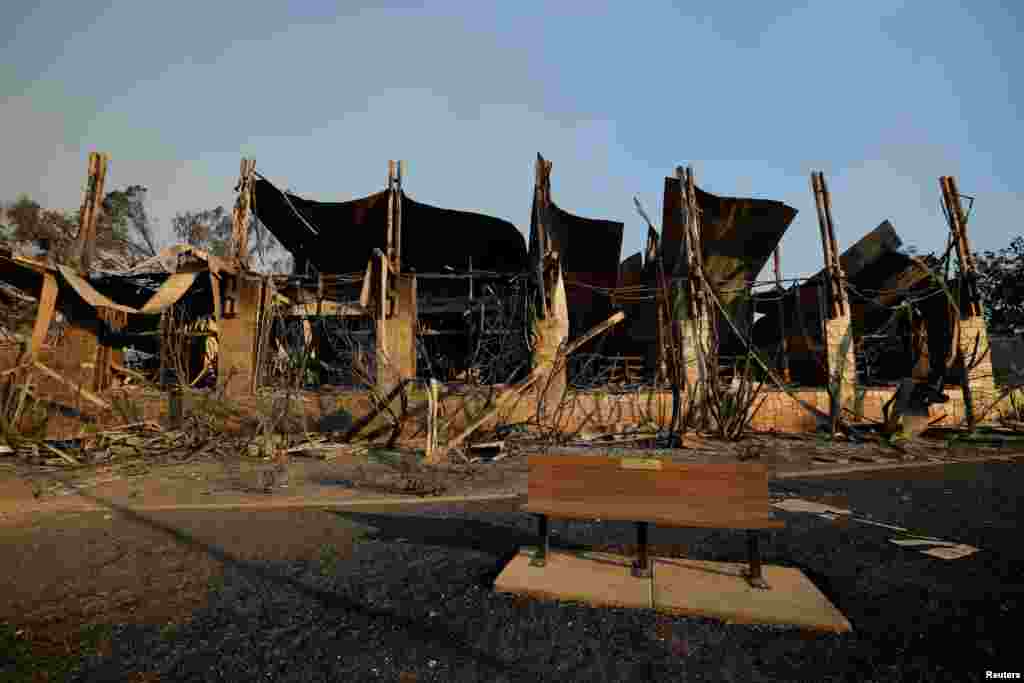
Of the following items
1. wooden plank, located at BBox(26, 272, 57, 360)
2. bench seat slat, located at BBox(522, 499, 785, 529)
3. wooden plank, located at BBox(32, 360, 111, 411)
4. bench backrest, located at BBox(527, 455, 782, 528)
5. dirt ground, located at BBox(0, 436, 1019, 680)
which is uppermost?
wooden plank, located at BBox(26, 272, 57, 360)

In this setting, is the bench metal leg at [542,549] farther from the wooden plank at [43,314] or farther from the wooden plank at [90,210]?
the wooden plank at [90,210]

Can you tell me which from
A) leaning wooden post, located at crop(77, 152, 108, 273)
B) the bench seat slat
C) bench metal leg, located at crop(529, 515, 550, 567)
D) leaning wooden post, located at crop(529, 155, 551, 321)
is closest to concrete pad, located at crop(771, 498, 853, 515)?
the bench seat slat

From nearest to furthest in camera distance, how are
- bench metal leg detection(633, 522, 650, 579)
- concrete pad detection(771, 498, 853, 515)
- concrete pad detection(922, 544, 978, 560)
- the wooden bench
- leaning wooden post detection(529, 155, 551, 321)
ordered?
the wooden bench
bench metal leg detection(633, 522, 650, 579)
concrete pad detection(922, 544, 978, 560)
concrete pad detection(771, 498, 853, 515)
leaning wooden post detection(529, 155, 551, 321)

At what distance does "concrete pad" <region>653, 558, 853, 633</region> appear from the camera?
2.54m

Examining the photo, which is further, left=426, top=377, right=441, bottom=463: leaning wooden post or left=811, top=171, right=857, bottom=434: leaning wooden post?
left=811, top=171, right=857, bottom=434: leaning wooden post

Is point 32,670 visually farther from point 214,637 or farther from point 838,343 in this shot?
point 838,343

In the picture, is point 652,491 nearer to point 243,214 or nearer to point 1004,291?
point 243,214

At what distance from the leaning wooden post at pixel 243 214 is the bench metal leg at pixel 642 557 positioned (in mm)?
10653

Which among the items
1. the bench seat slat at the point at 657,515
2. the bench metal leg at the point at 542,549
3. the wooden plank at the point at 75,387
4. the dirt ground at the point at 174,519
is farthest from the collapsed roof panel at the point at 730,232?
the wooden plank at the point at 75,387

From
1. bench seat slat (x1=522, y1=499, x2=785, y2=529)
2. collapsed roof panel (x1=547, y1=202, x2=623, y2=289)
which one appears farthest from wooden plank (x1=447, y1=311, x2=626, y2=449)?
bench seat slat (x1=522, y1=499, x2=785, y2=529)

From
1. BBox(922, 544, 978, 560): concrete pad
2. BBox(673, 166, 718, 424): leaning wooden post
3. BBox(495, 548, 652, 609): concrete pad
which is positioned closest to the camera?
BBox(495, 548, 652, 609): concrete pad

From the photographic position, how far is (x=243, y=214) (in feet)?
36.5

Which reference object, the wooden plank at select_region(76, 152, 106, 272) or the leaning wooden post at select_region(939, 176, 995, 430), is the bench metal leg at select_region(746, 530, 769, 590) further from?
the wooden plank at select_region(76, 152, 106, 272)

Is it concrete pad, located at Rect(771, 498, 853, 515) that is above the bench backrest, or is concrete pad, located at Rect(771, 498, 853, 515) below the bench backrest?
below
